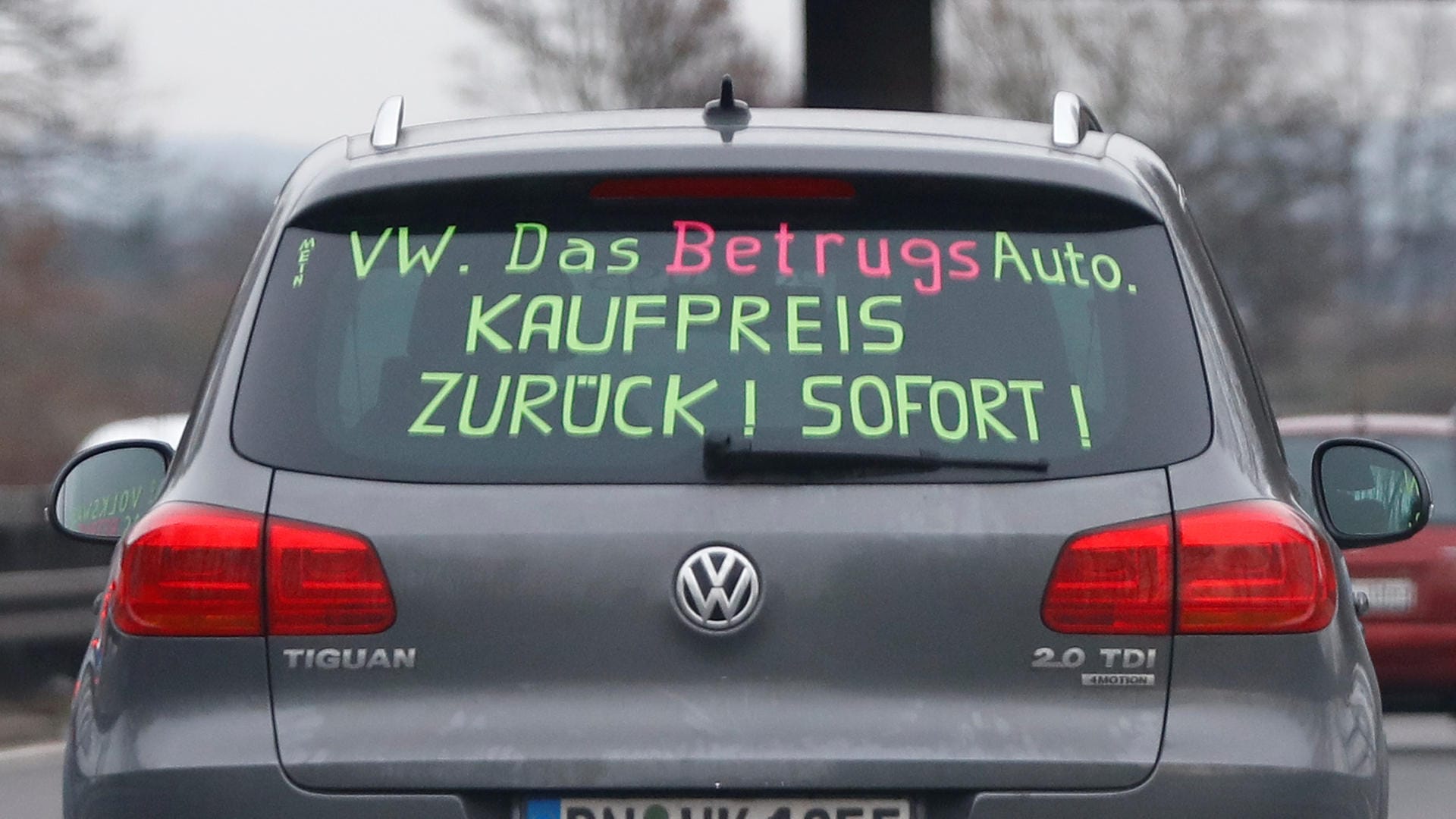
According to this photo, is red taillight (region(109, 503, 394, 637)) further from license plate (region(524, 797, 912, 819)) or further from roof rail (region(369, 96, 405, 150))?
roof rail (region(369, 96, 405, 150))

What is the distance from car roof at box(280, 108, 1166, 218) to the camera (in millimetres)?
3668

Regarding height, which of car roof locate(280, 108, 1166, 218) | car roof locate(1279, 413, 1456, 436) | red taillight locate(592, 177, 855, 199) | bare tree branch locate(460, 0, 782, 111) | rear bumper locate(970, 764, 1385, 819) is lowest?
rear bumper locate(970, 764, 1385, 819)

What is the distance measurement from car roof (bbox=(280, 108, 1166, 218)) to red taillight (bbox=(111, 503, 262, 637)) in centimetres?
50

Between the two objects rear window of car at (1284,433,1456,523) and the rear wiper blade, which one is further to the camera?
rear window of car at (1284,433,1456,523)

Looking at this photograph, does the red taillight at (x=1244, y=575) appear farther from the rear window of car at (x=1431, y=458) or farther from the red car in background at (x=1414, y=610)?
the rear window of car at (x=1431, y=458)

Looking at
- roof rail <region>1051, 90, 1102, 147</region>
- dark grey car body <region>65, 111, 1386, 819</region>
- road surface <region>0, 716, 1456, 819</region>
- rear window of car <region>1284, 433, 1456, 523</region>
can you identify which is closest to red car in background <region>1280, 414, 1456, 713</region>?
rear window of car <region>1284, 433, 1456, 523</region>

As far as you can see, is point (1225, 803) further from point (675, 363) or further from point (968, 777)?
point (675, 363)

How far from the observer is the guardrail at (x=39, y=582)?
12969 mm

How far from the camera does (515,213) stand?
3654 millimetres

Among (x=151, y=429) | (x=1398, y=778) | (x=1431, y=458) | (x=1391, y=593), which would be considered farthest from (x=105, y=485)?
(x=151, y=429)

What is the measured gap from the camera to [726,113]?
13.1ft

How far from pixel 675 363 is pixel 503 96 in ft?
153

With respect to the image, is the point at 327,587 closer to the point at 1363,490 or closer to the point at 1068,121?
the point at 1068,121

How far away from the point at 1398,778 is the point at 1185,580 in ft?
22.8
